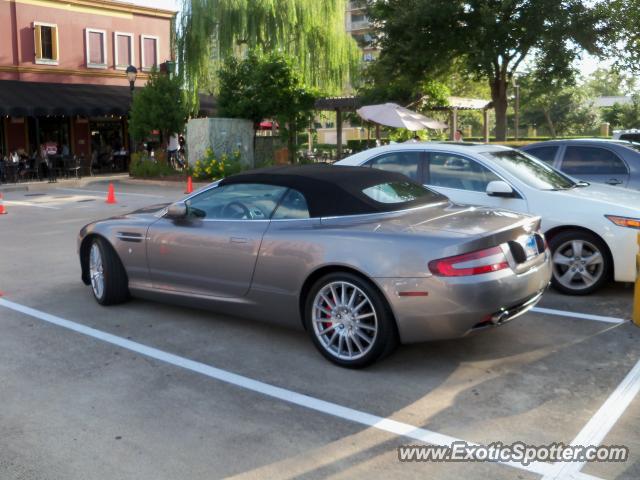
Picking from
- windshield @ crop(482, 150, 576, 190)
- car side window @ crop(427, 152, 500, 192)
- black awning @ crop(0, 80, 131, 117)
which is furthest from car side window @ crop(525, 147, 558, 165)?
black awning @ crop(0, 80, 131, 117)

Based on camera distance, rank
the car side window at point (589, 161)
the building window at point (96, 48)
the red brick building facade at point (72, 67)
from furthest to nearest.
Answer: the building window at point (96, 48) → the red brick building facade at point (72, 67) → the car side window at point (589, 161)

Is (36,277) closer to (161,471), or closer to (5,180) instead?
(161,471)

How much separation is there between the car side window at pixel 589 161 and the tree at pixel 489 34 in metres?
10.6

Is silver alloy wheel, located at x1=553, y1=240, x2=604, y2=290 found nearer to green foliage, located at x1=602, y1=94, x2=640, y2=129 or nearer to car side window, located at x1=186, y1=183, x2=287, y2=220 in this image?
car side window, located at x1=186, y1=183, x2=287, y2=220

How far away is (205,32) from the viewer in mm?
29219

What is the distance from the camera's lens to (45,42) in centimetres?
2972

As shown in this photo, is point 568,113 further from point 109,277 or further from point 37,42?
point 109,277

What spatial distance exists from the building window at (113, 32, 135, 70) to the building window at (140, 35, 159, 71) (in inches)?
27.7

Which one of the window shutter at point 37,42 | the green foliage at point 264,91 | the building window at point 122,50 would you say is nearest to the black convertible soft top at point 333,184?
the green foliage at point 264,91

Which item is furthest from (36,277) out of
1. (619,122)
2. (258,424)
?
(619,122)

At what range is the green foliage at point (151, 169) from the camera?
2527 cm

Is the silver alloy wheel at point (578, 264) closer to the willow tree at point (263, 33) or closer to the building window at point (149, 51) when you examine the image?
the willow tree at point (263, 33)

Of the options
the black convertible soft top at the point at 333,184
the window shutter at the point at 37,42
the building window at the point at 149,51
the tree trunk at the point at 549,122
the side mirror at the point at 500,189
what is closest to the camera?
the black convertible soft top at the point at 333,184

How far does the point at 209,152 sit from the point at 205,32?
8384 mm
